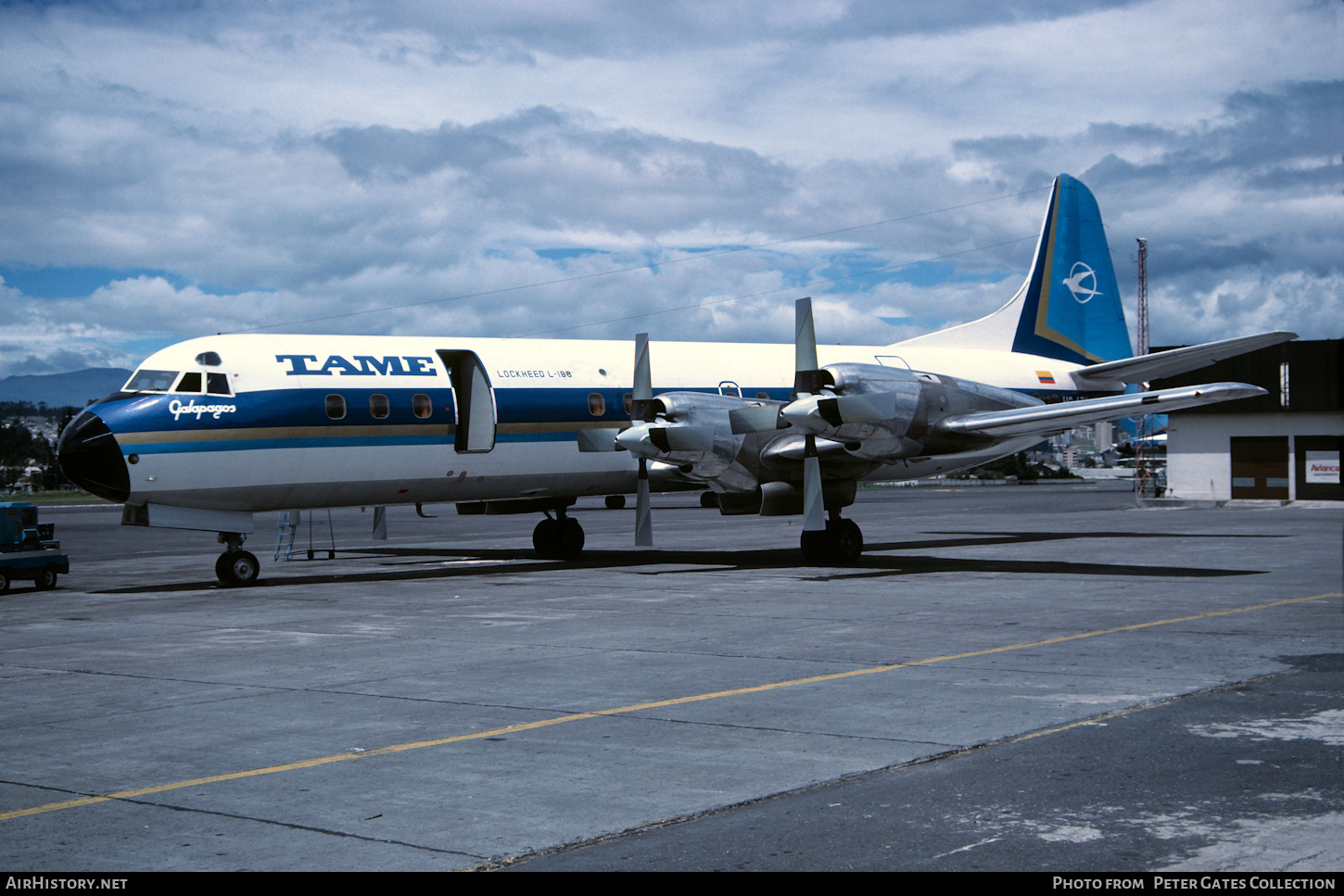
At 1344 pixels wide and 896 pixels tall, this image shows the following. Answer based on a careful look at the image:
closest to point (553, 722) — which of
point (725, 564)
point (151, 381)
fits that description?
point (151, 381)

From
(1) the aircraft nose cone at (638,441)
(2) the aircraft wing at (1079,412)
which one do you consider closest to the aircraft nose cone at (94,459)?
(1) the aircraft nose cone at (638,441)

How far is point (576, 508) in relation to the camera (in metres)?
55.5

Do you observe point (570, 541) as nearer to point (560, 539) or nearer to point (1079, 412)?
point (560, 539)

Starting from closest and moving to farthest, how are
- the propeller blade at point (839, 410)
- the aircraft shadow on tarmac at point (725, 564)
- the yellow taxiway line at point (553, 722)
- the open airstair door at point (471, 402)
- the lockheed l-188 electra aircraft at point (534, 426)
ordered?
the yellow taxiway line at point (553, 722) < the lockheed l-188 electra aircraft at point (534, 426) < the propeller blade at point (839, 410) < the aircraft shadow on tarmac at point (725, 564) < the open airstair door at point (471, 402)

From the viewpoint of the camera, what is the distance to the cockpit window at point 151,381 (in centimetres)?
1842

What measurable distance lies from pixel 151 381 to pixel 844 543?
1202 centimetres

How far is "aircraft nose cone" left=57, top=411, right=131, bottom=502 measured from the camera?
17.5 metres

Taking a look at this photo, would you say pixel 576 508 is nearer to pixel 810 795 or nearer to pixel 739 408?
pixel 739 408

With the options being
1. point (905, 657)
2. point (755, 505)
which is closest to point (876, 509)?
point (755, 505)

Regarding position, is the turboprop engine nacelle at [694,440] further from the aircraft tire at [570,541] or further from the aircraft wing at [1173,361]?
the aircraft wing at [1173,361]

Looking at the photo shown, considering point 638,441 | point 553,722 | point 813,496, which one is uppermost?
point 638,441

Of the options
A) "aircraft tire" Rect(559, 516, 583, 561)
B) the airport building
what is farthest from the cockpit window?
the airport building

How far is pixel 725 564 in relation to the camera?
22.3 metres

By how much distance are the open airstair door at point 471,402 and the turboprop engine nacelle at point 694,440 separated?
94.4 inches
